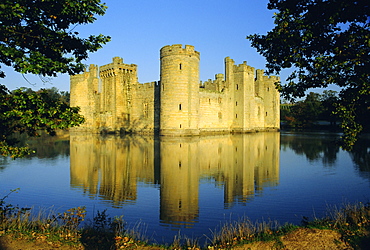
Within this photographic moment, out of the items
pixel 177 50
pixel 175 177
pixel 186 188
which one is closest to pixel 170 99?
pixel 177 50

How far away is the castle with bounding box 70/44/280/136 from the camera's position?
33656 millimetres

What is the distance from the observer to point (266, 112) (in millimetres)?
52094

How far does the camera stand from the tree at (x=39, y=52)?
5445mm

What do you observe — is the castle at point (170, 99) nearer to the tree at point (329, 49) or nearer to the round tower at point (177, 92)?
the round tower at point (177, 92)

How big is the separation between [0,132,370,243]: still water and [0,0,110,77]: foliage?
3642mm

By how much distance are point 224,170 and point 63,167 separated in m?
7.65

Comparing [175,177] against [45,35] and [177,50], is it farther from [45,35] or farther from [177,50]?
[177,50]

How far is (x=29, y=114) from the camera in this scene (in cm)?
562

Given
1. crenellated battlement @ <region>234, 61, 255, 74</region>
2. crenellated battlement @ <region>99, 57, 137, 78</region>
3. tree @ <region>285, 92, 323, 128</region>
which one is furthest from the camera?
tree @ <region>285, 92, 323, 128</region>

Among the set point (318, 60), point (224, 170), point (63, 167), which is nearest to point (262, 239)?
point (318, 60)

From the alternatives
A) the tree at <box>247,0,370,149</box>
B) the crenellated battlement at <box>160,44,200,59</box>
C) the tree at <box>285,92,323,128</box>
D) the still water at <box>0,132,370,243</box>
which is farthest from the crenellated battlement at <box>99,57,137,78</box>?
the tree at <box>247,0,370,149</box>

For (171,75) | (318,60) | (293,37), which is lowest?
(318,60)

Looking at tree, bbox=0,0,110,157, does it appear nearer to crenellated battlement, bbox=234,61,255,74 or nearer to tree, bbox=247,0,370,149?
tree, bbox=247,0,370,149

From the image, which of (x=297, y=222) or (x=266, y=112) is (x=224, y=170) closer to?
(x=297, y=222)
